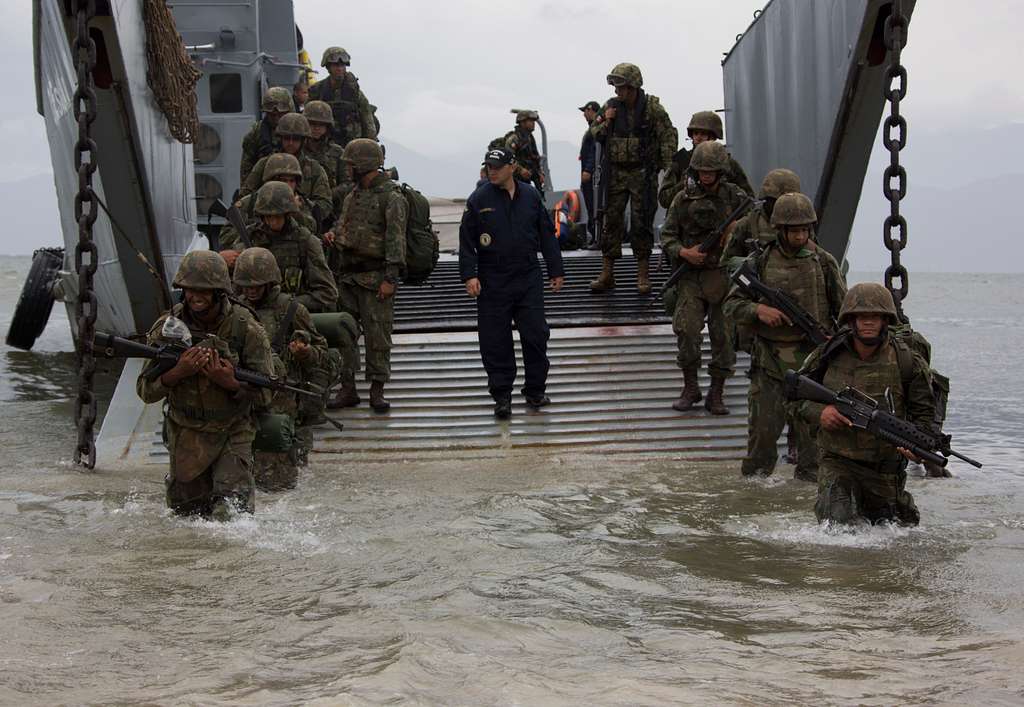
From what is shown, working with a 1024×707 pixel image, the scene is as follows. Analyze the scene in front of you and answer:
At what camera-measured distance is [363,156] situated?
10.1m

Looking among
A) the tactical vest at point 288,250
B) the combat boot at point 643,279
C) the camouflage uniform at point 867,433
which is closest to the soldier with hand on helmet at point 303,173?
the tactical vest at point 288,250

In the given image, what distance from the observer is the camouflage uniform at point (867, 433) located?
6.76 meters

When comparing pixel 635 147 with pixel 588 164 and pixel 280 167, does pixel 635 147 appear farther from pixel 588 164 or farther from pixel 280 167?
pixel 588 164

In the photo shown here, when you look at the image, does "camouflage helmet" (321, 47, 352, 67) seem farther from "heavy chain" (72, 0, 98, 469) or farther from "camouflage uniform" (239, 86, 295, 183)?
"heavy chain" (72, 0, 98, 469)

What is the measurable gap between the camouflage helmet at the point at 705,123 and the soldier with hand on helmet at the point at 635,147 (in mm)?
1059

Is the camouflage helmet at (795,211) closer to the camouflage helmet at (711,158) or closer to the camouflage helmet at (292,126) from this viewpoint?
the camouflage helmet at (711,158)

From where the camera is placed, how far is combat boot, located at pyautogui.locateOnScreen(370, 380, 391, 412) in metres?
10.1

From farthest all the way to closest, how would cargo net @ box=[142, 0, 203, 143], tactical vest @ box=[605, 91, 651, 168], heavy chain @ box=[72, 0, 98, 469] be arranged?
tactical vest @ box=[605, 91, 651, 168]
cargo net @ box=[142, 0, 203, 143]
heavy chain @ box=[72, 0, 98, 469]

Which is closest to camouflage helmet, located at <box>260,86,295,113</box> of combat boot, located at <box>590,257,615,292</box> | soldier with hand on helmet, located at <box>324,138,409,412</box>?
soldier with hand on helmet, located at <box>324,138,409,412</box>

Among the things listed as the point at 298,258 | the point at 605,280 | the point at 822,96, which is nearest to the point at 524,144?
the point at 605,280

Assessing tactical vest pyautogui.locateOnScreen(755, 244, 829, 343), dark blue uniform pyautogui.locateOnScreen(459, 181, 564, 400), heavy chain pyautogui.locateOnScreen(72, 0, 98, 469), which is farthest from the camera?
dark blue uniform pyautogui.locateOnScreen(459, 181, 564, 400)

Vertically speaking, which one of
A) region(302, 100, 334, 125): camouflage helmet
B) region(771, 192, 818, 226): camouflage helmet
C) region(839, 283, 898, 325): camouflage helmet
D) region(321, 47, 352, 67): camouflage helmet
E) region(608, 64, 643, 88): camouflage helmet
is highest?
region(321, 47, 352, 67): camouflage helmet

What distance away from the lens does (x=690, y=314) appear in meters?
9.84

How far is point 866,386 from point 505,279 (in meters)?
3.66
